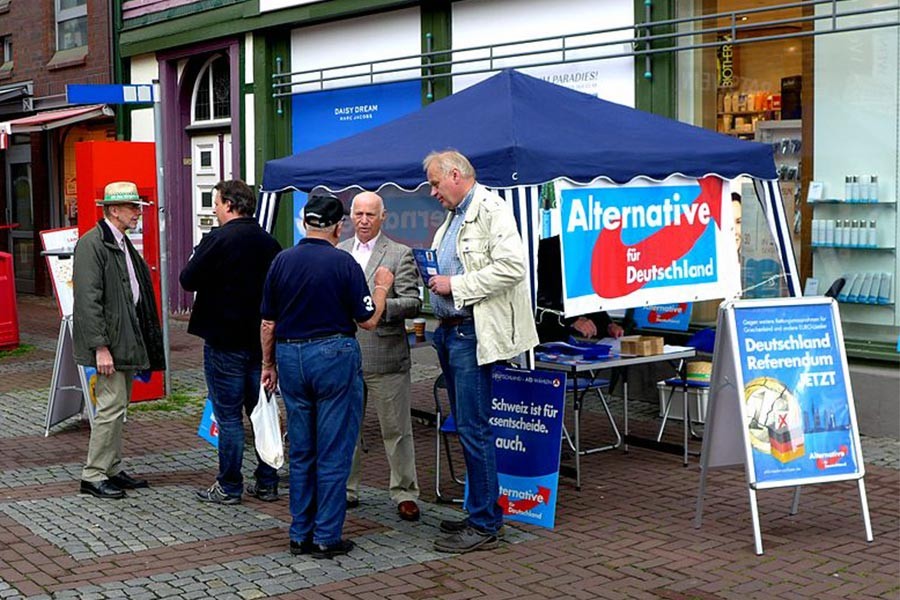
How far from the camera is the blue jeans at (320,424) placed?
20.1ft

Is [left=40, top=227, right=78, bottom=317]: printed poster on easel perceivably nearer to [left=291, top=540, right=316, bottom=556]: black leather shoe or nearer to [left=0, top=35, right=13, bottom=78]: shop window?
[left=291, top=540, right=316, bottom=556]: black leather shoe

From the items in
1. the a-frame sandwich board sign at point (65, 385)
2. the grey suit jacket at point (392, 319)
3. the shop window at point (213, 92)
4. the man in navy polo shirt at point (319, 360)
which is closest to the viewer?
the man in navy polo shirt at point (319, 360)

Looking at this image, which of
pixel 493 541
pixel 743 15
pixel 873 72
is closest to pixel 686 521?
pixel 493 541

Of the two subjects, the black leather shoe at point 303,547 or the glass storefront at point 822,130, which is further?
the glass storefront at point 822,130

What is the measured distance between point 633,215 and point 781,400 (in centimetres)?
170

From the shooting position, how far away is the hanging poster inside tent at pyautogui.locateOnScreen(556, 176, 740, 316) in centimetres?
734

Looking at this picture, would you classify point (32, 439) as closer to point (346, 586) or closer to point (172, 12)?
point (346, 586)

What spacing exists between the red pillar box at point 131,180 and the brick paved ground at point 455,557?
2.41m

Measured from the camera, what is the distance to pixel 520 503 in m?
6.95

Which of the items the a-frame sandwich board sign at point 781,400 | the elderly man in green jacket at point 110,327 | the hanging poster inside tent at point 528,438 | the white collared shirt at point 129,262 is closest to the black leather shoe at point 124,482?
the elderly man in green jacket at point 110,327

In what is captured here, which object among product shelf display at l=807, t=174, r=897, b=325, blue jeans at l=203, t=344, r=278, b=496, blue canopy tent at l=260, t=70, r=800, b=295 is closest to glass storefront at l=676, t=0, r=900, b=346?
product shelf display at l=807, t=174, r=897, b=325

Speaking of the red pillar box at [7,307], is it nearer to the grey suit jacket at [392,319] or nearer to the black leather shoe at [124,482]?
the black leather shoe at [124,482]

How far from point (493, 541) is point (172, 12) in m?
13.0

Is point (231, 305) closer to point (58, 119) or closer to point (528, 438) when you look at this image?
point (528, 438)
